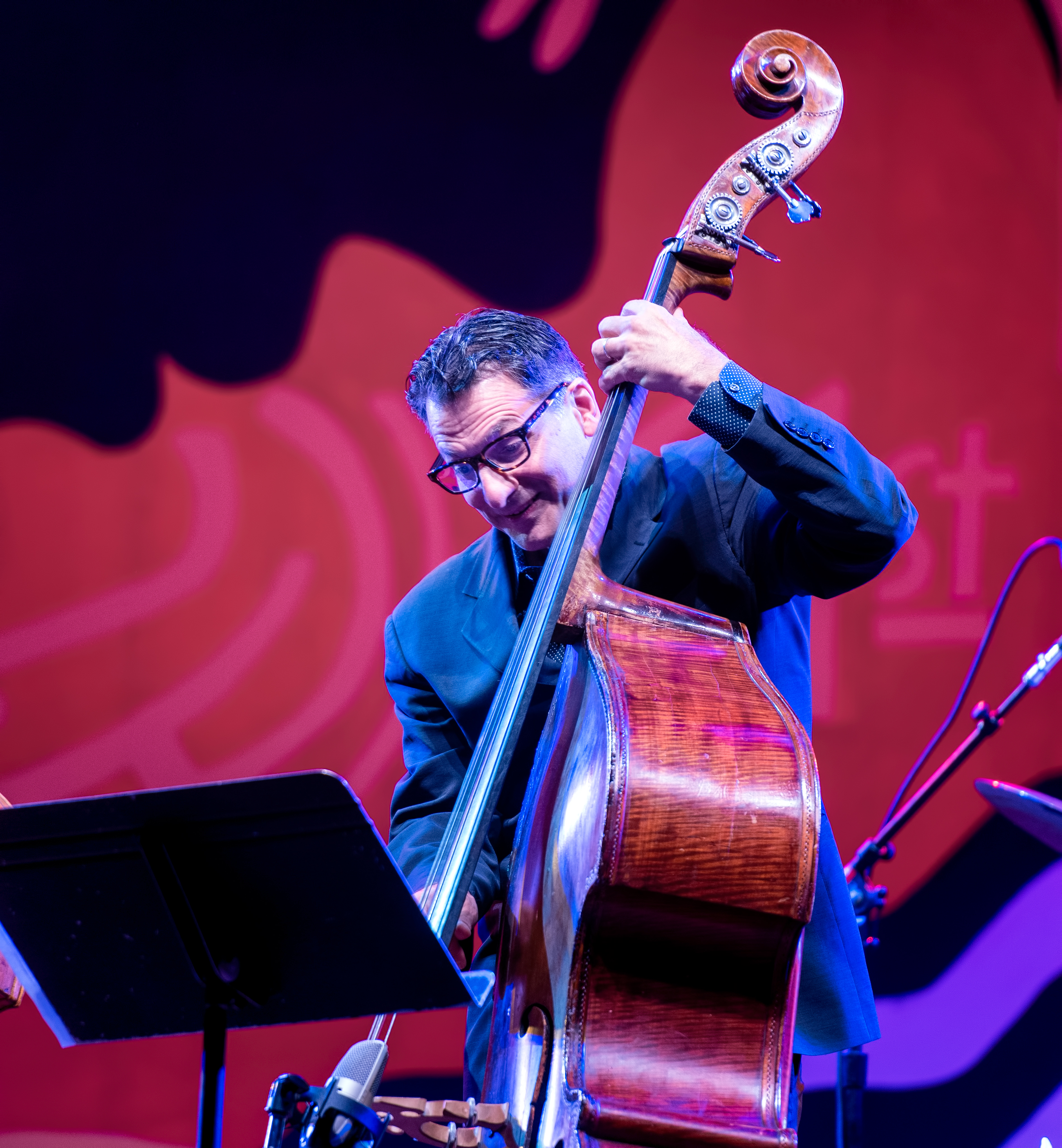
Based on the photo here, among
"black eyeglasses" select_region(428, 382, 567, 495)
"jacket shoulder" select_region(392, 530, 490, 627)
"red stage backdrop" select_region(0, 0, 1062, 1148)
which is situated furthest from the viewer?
"red stage backdrop" select_region(0, 0, 1062, 1148)

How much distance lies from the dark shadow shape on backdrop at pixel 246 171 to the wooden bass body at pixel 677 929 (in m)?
1.84

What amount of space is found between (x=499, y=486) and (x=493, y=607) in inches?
10.3

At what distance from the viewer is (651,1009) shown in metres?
1.18

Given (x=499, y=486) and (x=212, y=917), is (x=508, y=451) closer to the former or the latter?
(x=499, y=486)

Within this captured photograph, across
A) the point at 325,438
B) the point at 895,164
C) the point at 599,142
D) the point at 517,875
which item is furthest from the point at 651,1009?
the point at 895,164

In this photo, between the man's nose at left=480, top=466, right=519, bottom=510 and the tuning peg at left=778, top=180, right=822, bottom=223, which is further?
the man's nose at left=480, top=466, right=519, bottom=510

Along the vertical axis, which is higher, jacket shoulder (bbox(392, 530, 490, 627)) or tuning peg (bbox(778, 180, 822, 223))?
tuning peg (bbox(778, 180, 822, 223))

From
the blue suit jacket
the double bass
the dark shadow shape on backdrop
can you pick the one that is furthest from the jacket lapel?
the dark shadow shape on backdrop

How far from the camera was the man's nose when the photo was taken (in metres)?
1.71

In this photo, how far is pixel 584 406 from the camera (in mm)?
1805

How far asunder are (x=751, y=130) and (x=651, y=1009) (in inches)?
96.4

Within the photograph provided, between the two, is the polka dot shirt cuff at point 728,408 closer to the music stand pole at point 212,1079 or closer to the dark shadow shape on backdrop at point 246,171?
the music stand pole at point 212,1079

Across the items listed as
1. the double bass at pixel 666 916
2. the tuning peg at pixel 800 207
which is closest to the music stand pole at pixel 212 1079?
the double bass at pixel 666 916

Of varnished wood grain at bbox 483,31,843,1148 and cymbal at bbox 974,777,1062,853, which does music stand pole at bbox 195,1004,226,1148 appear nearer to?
varnished wood grain at bbox 483,31,843,1148
